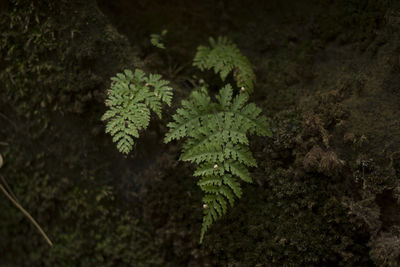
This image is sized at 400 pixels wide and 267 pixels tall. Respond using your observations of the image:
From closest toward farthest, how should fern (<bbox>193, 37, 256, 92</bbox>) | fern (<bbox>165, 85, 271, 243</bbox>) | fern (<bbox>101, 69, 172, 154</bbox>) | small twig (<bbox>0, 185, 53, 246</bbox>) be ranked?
fern (<bbox>165, 85, 271, 243</bbox>)
fern (<bbox>101, 69, 172, 154</bbox>)
fern (<bbox>193, 37, 256, 92</bbox>)
small twig (<bbox>0, 185, 53, 246</bbox>)

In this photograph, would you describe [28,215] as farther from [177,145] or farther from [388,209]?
[388,209]

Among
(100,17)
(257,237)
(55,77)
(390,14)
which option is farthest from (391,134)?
(55,77)

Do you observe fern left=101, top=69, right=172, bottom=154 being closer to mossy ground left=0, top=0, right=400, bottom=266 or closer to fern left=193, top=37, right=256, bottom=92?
mossy ground left=0, top=0, right=400, bottom=266

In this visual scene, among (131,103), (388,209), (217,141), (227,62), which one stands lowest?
(388,209)

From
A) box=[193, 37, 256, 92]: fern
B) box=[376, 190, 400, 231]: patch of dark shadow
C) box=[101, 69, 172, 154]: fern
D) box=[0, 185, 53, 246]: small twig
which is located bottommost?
box=[0, 185, 53, 246]: small twig

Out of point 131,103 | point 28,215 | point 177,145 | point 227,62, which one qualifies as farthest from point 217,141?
point 28,215

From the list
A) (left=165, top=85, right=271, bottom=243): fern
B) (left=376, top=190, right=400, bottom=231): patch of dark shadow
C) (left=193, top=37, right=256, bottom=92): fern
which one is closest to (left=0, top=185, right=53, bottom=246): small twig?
(left=165, top=85, right=271, bottom=243): fern
